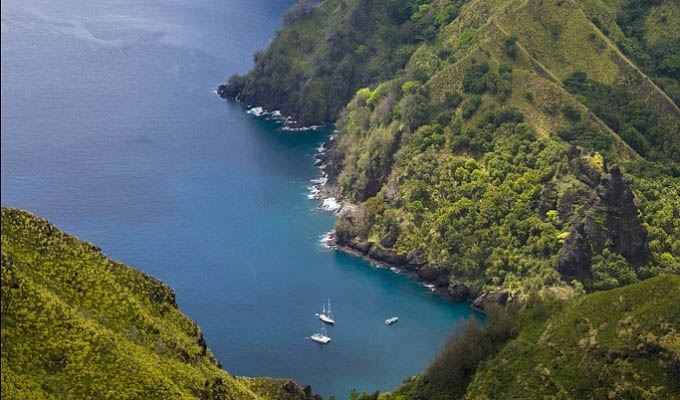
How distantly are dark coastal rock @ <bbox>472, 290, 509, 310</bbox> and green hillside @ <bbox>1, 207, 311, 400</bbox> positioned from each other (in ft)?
148

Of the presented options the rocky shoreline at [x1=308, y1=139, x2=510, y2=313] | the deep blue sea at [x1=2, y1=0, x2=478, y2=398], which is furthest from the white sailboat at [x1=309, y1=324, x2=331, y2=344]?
the rocky shoreline at [x1=308, y1=139, x2=510, y2=313]

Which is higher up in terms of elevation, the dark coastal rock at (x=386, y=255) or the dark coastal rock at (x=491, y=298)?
the dark coastal rock at (x=386, y=255)

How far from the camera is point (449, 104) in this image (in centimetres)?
15262

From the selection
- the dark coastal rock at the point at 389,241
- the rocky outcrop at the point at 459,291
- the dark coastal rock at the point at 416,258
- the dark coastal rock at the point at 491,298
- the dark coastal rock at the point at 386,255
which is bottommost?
the dark coastal rock at the point at 491,298

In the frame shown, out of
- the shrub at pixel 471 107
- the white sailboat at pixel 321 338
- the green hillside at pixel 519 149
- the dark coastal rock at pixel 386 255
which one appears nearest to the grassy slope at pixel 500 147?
the green hillside at pixel 519 149

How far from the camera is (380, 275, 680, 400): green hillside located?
8856cm

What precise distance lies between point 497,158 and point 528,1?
32.8 m

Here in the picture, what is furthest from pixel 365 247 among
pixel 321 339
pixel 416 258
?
pixel 321 339

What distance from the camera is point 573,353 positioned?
91.9 metres

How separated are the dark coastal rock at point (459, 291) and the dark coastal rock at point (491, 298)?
2.08 m

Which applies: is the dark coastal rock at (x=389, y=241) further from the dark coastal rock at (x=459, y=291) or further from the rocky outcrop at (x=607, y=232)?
the rocky outcrop at (x=607, y=232)

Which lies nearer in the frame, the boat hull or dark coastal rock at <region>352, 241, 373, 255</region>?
the boat hull

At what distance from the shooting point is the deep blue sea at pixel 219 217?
390 feet

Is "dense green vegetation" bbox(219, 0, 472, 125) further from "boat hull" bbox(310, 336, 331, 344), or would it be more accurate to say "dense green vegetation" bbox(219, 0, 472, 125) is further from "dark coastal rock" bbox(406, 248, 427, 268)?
"boat hull" bbox(310, 336, 331, 344)
